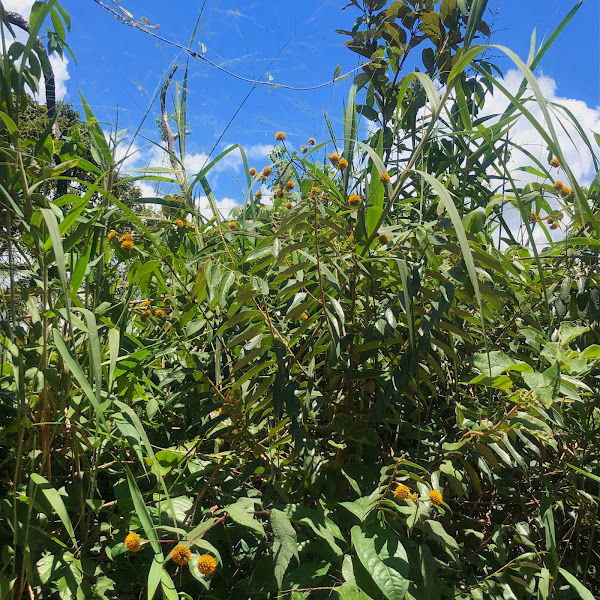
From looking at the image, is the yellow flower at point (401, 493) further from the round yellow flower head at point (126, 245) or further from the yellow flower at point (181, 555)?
the round yellow flower head at point (126, 245)

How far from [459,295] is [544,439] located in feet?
0.89

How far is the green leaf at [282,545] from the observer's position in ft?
2.52

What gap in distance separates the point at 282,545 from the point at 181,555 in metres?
0.14

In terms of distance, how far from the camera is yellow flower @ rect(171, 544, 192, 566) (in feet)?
2.55

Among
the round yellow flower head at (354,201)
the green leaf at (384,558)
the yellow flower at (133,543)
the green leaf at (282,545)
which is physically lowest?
the green leaf at (384,558)

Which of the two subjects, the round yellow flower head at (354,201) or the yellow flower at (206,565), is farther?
the round yellow flower head at (354,201)

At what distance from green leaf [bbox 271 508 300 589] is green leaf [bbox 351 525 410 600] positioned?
10 cm

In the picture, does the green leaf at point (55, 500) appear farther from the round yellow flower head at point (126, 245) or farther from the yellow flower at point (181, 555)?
the round yellow flower head at point (126, 245)

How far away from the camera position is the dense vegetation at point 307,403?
2.72ft

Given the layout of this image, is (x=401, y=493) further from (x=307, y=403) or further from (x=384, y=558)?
(x=307, y=403)

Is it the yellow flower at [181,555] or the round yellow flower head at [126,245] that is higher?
the round yellow flower head at [126,245]

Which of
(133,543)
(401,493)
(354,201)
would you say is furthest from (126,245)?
(401,493)

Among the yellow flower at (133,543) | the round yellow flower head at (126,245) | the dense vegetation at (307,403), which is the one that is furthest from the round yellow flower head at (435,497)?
the round yellow flower head at (126,245)

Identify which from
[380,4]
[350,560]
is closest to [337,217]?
[350,560]
